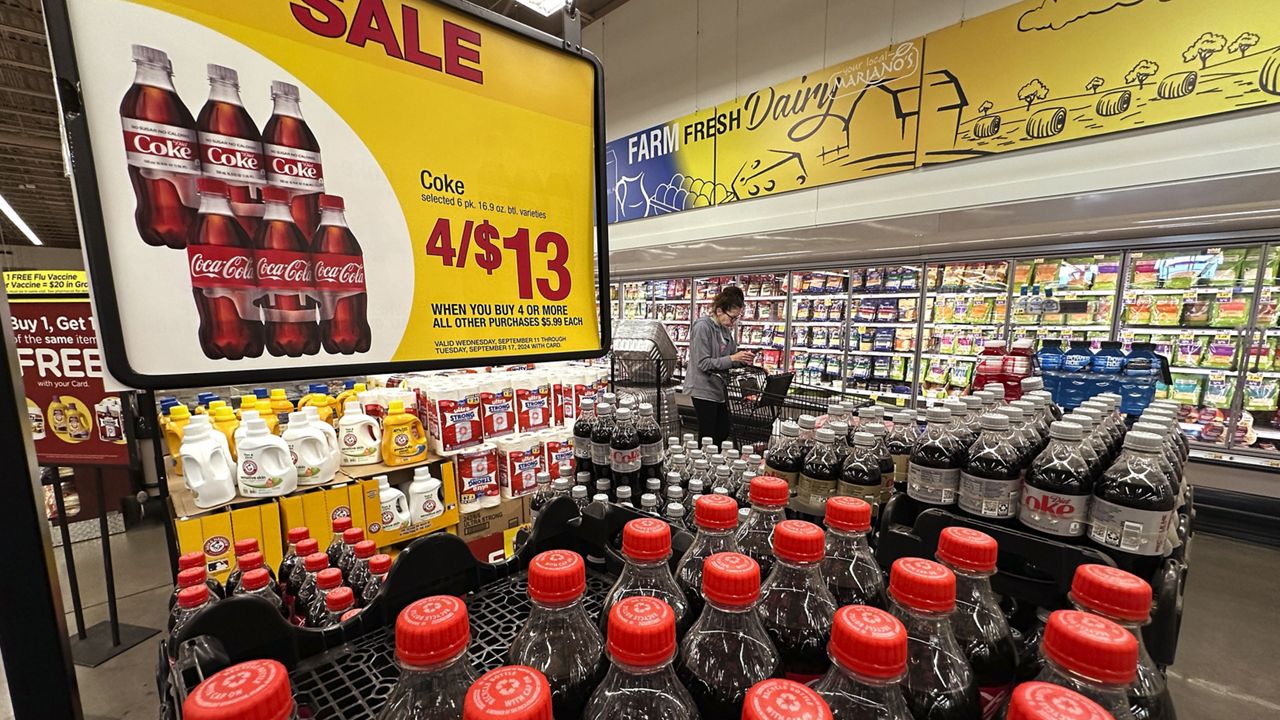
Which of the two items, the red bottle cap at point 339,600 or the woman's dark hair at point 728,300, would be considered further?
the woman's dark hair at point 728,300

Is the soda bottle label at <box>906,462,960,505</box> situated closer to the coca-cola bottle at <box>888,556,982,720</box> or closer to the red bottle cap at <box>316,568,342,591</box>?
the coca-cola bottle at <box>888,556,982,720</box>

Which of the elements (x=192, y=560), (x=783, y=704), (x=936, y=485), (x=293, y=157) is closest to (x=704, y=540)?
(x=783, y=704)

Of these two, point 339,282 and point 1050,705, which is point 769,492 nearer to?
point 1050,705

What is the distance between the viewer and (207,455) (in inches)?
81.7

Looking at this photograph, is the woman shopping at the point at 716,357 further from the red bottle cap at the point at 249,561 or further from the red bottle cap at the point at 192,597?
the red bottle cap at the point at 192,597

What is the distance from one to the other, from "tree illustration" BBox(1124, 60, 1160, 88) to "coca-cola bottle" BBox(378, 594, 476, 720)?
14.2 ft

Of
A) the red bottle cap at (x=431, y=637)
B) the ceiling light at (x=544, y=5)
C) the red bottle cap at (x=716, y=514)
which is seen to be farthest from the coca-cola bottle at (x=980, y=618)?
the ceiling light at (x=544, y=5)

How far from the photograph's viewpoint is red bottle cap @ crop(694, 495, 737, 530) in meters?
0.82

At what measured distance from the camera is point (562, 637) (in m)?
0.68

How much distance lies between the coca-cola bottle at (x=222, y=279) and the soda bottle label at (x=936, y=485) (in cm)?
138

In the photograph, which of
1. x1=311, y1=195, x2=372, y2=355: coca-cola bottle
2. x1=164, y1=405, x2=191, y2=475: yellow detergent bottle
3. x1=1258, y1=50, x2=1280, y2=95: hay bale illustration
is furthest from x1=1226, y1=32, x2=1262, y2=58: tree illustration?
x1=164, y1=405, x2=191, y2=475: yellow detergent bottle

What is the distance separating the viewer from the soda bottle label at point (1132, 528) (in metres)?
0.97

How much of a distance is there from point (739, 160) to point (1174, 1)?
111 inches

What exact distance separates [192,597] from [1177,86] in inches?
186
